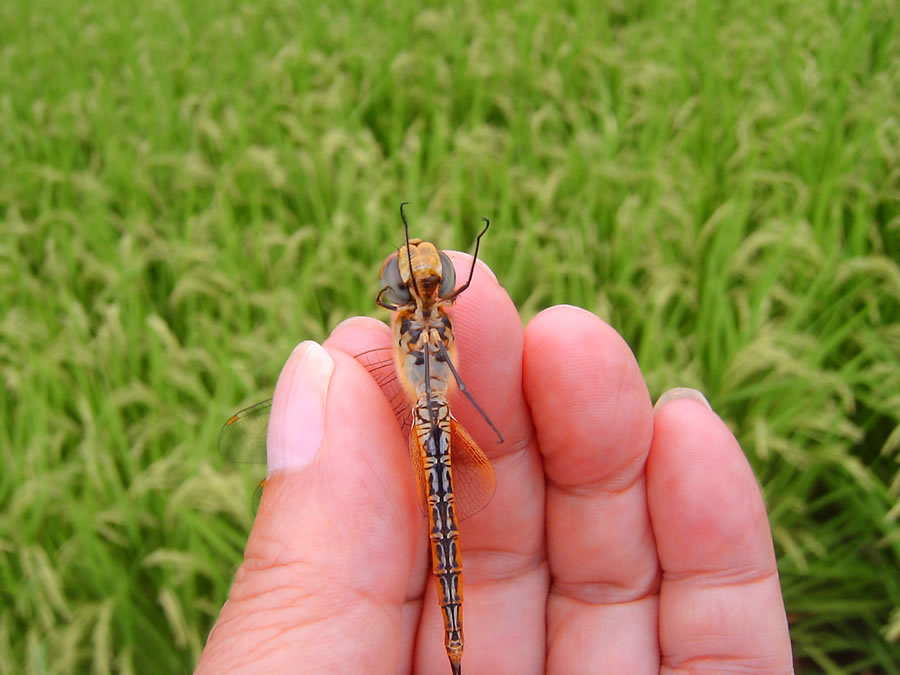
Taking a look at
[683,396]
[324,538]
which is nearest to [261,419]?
[324,538]

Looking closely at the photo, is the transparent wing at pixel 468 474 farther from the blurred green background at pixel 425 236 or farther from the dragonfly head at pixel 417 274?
the blurred green background at pixel 425 236

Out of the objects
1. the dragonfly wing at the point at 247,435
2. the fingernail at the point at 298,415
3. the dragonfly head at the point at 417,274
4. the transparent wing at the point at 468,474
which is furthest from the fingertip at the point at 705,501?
the dragonfly wing at the point at 247,435

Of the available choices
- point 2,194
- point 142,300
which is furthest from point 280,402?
point 2,194

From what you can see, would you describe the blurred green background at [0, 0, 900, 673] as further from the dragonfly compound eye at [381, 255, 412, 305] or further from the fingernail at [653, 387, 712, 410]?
the dragonfly compound eye at [381, 255, 412, 305]

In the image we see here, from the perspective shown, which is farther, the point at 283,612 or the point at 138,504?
the point at 138,504

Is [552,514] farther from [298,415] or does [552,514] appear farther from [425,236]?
[425,236]

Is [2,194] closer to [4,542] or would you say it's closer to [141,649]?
[4,542]
